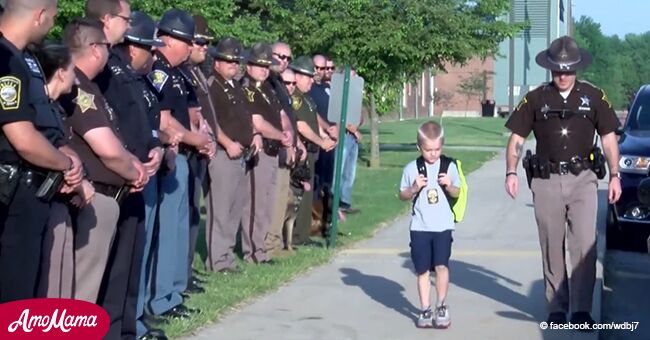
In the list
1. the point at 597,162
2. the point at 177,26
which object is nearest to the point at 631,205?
the point at 597,162

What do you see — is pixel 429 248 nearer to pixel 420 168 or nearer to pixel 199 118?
pixel 420 168

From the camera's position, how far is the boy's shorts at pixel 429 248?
29.3 feet

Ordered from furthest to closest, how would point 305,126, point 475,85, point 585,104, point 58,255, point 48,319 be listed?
point 475,85, point 305,126, point 585,104, point 58,255, point 48,319

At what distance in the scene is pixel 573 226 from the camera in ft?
29.3

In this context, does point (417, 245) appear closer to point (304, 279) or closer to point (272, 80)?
point (304, 279)

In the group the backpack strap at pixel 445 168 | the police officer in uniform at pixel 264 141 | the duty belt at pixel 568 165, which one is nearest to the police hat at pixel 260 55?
the police officer in uniform at pixel 264 141

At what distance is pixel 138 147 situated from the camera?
739 centimetres

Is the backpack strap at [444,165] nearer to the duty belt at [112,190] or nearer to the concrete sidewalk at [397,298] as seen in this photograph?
the concrete sidewalk at [397,298]

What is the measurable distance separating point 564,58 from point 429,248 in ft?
5.45

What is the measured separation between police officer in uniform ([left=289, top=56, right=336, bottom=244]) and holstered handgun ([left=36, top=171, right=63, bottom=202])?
7255 millimetres

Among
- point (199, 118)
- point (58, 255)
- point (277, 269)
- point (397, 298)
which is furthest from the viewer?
point (277, 269)

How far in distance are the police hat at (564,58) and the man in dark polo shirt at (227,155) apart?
2.88 meters

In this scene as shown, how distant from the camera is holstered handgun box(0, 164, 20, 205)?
5602mm

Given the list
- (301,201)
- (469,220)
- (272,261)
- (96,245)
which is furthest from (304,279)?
(469,220)
